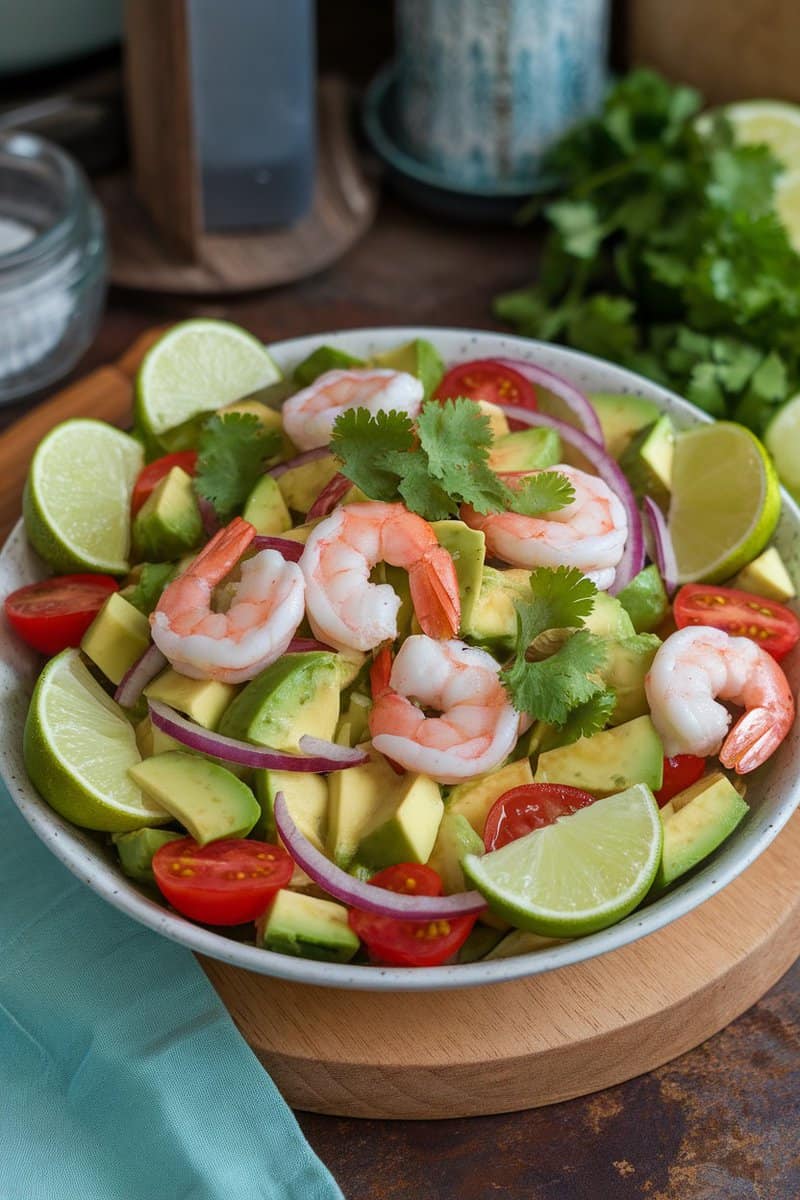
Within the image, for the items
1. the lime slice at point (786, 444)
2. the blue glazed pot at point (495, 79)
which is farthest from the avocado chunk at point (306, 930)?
the blue glazed pot at point (495, 79)

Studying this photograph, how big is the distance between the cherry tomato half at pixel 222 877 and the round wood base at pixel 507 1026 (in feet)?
0.74

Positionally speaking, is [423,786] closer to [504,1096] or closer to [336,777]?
[336,777]

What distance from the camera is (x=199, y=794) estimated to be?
2.26 m

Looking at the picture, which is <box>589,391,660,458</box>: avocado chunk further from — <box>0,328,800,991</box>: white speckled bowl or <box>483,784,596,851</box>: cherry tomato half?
<box>483,784,596,851</box>: cherry tomato half

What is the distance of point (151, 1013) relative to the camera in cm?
232

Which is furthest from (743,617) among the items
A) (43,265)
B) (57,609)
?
(43,265)

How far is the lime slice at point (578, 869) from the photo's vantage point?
2105 mm

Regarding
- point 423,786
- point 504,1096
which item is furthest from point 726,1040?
point 423,786

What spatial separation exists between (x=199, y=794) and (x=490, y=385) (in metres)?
1.17

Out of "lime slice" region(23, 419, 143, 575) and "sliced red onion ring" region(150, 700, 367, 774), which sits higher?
"lime slice" region(23, 419, 143, 575)

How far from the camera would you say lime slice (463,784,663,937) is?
6.91 ft

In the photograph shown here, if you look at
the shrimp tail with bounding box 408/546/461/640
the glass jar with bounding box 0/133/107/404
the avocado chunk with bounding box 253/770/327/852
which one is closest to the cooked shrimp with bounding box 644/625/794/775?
the shrimp tail with bounding box 408/546/461/640

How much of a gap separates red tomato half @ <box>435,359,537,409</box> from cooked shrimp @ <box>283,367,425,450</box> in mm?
236

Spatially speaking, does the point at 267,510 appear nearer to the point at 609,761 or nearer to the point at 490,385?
the point at 490,385
